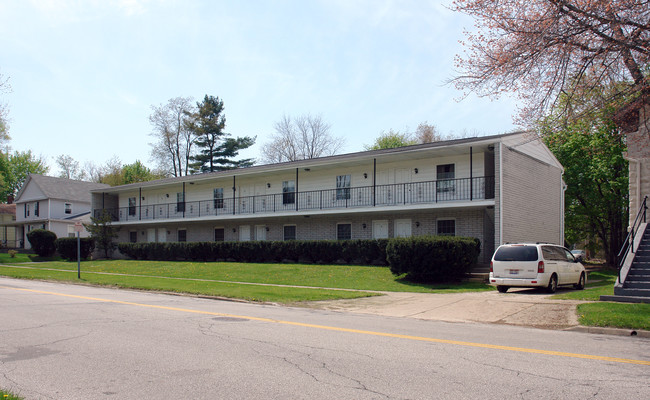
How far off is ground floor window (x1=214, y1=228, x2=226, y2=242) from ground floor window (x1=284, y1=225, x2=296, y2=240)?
5.78 meters

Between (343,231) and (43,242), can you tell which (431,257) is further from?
(43,242)

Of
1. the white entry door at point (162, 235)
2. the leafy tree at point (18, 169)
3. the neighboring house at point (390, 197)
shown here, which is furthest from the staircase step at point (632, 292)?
the leafy tree at point (18, 169)

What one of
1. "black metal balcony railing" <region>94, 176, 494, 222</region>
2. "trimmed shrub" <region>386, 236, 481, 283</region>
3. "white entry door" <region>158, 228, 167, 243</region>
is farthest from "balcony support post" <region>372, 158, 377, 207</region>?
"white entry door" <region>158, 228, 167, 243</region>

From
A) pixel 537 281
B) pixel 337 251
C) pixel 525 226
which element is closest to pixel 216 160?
pixel 337 251

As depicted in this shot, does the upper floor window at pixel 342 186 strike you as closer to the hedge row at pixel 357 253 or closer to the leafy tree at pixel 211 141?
the hedge row at pixel 357 253

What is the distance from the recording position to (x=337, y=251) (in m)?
26.8

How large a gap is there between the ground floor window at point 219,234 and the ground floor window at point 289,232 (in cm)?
578

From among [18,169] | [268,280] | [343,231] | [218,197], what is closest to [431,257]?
[268,280]

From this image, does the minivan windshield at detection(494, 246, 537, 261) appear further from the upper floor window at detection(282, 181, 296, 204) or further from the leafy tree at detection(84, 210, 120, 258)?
→ the leafy tree at detection(84, 210, 120, 258)

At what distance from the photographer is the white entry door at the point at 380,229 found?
2773cm

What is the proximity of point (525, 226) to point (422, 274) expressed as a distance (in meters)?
8.52

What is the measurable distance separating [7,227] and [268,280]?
53339 mm

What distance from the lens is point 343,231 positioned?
29609mm

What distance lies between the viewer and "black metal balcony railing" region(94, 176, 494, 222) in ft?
82.0
